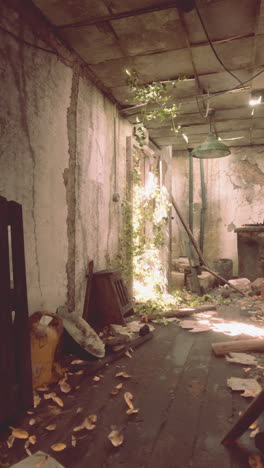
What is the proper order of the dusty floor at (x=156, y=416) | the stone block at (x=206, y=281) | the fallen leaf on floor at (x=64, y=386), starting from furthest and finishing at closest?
the stone block at (x=206, y=281), the fallen leaf on floor at (x=64, y=386), the dusty floor at (x=156, y=416)

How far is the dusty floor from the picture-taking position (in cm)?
189


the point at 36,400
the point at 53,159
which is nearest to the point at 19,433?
the point at 36,400

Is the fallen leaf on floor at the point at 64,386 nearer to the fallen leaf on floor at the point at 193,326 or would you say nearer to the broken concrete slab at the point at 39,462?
the broken concrete slab at the point at 39,462

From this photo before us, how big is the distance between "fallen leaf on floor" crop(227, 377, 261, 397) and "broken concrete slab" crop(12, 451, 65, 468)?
1.62 m

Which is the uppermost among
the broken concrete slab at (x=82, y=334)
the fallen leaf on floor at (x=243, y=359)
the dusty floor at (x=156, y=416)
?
the broken concrete slab at (x=82, y=334)

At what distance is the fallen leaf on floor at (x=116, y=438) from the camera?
6.57ft

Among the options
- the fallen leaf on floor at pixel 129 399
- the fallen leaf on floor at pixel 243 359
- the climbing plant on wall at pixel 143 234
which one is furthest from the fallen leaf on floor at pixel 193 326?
the fallen leaf on floor at pixel 129 399

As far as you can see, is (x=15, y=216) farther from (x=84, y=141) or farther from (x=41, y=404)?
(x=84, y=141)

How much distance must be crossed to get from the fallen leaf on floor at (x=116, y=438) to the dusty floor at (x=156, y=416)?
0.03 meters

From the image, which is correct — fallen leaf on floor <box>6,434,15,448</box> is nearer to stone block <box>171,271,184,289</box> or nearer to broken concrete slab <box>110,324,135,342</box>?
broken concrete slab <box>110,324,135,342</box>

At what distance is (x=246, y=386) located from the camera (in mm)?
2715

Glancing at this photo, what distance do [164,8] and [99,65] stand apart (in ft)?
4.53

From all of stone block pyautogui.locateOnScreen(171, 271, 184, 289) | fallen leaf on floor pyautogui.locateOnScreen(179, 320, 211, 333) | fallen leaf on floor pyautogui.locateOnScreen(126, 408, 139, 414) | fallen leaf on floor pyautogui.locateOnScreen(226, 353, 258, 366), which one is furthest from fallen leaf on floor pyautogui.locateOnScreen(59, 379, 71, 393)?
stone block pyautogui.locateOnScreen(171, 271, 184, 289)

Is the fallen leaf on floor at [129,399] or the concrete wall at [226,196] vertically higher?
the concrete wall at [226,196]
